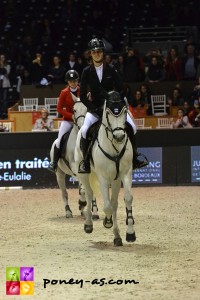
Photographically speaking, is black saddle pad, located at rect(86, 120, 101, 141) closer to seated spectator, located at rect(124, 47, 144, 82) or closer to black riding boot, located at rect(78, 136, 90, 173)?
black riding boot, located at rect(78, 136, 90, 173)

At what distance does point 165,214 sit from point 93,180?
2.95m

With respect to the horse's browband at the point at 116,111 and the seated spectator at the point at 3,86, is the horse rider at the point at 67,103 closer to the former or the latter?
the horse's browband at the point at 116,111

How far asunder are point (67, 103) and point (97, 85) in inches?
116

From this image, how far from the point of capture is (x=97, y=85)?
10.9 meters

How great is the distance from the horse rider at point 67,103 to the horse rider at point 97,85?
246 cm

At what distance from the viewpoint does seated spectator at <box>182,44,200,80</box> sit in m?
23.7

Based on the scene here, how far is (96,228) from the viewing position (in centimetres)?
1241

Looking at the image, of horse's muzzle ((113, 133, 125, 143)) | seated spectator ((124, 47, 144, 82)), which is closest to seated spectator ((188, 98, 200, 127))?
seated spectator ((124, 47, 144, 82))

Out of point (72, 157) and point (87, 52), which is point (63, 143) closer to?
point (72, 157)

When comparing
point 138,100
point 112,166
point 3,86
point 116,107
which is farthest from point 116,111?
point 3,86

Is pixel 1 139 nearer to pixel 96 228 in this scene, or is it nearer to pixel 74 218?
pixel 74 218

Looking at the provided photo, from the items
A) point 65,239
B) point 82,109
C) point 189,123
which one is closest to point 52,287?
point 65,239

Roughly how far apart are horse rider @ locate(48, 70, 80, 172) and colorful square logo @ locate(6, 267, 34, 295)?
568 cm

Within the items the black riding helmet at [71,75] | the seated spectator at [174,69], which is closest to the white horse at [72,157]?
the black riding helmet at [71,75]
